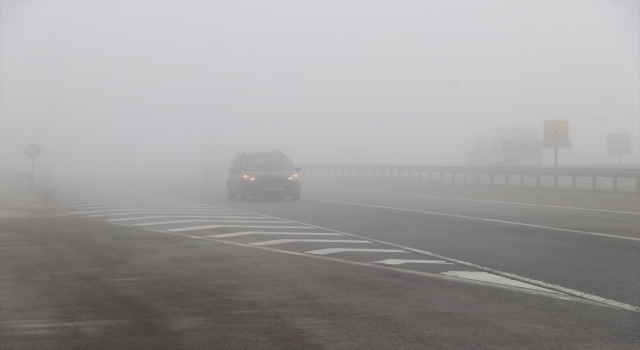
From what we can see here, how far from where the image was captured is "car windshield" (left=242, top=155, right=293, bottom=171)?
26500 millimetres

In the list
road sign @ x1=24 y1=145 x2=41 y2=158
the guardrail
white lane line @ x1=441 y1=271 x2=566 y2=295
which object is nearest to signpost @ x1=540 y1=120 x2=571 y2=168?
the guardrail

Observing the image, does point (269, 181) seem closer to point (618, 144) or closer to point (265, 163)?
point (265, 163)

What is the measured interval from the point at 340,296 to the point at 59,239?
303 inches

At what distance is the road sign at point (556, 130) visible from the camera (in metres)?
26.1

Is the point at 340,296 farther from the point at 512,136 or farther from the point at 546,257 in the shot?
the point at 512,136

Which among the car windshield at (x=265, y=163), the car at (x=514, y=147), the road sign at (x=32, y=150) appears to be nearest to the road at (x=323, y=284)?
the car windshield at (x=265, y=163)

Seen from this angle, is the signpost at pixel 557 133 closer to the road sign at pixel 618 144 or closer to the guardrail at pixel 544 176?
the guardrail at pixel 544 176

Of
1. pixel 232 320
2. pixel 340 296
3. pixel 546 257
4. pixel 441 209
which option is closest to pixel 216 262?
pixel 340 296

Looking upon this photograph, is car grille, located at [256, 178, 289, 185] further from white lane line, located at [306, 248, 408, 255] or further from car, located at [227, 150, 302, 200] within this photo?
white lane line, located at [306, 248, 408, 255]

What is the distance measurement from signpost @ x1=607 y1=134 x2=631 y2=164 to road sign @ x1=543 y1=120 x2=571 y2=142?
5.84 metres

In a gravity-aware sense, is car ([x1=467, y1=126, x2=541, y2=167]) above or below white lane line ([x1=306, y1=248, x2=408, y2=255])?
above

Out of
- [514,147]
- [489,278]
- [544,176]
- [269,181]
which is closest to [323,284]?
[489,278]

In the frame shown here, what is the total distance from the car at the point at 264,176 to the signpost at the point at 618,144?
1358 cm

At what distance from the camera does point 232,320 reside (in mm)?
6699
